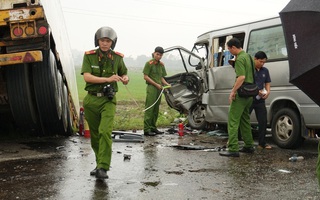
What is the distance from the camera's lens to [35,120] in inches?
303

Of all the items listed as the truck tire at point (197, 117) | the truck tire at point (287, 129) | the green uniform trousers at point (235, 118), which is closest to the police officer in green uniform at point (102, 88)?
the green uniform trousers at point (235, 118)

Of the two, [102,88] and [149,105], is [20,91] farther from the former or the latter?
[149,105]

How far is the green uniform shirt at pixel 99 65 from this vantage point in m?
5.32

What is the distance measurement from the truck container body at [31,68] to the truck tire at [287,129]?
12.0 ft

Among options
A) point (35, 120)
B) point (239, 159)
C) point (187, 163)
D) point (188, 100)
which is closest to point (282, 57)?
point (239, 159)

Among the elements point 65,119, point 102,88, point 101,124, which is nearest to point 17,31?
point 102,88

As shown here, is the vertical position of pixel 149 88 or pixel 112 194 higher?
pixel 149 88

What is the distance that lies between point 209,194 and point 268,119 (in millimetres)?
3738

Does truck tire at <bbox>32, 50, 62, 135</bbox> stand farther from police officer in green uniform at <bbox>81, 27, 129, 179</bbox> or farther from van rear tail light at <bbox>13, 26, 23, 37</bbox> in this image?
police officer in green uniform at <bbox>81, 27, 129, 179</bbox>

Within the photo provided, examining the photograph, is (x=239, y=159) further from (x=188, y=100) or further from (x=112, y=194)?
(x=188, y=100)

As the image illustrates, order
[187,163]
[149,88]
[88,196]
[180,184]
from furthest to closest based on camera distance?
[149,88] < [187,163] < [180,184] < [88,196]

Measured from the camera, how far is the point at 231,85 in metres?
8.70

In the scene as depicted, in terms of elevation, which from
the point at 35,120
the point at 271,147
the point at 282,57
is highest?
the point at 282,57

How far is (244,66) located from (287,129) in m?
1.54
